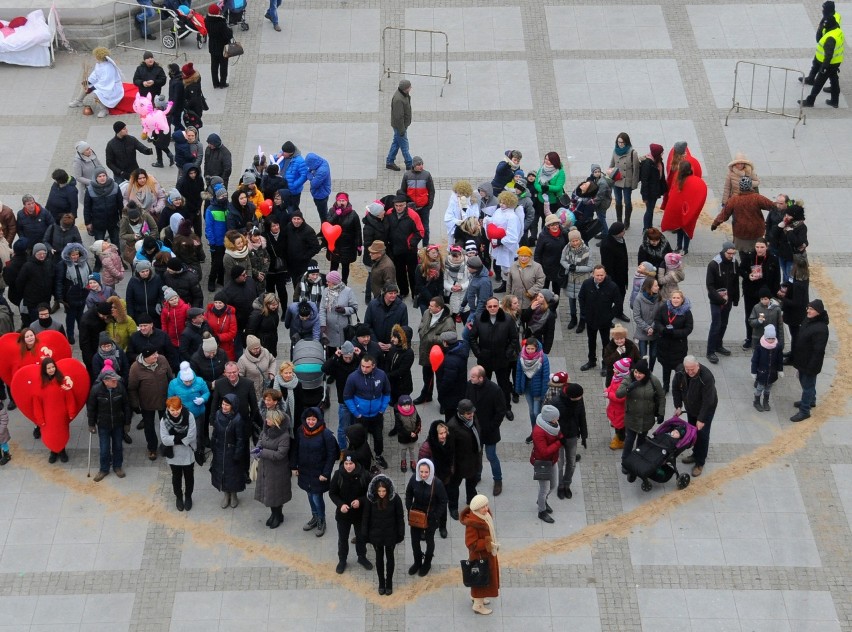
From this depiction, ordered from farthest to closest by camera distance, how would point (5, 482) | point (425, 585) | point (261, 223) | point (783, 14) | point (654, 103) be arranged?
point (783, 14) → point (654, 103) → point (261, 223) → point (5, 482) → point (425, 585)

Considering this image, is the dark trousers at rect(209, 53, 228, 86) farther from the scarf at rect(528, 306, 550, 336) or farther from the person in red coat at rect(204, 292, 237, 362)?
the scarf at rect(528, 306, 550, 336)

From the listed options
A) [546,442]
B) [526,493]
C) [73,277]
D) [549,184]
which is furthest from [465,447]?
[73,277]

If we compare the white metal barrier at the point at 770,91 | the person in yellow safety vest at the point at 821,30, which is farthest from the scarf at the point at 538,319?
the person in yellow safety vest at the point at 821,30

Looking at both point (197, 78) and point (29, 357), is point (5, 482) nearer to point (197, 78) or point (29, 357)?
point (29, 357)

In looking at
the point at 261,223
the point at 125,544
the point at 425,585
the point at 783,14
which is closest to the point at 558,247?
the point at 261,223

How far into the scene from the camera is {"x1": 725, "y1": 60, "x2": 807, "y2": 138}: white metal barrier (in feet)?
79.0

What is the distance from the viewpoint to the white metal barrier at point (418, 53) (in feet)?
83.1

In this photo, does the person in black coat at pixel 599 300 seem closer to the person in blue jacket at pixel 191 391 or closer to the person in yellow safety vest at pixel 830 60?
the person in blue jacket at pixel 191 391

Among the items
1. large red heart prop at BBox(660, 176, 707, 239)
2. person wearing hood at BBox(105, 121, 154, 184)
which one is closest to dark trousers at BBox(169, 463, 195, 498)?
person wearing hood at BBox(105, 121, 154, 184)

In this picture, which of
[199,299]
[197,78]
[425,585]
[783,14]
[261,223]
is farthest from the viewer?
[783,14]

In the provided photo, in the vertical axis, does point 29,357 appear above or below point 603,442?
above

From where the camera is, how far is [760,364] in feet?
57.4

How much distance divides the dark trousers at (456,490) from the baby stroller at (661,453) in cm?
182

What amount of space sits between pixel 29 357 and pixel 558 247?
22.2 feet
